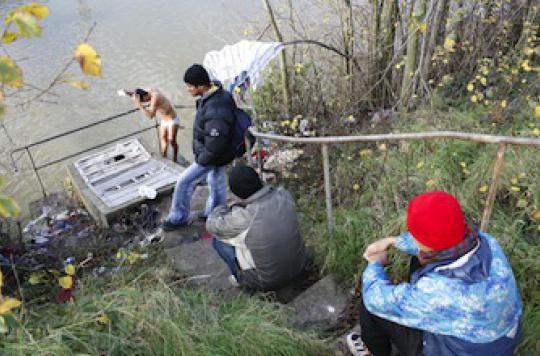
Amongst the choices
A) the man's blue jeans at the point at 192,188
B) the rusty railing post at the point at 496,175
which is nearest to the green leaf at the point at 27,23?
the rusty railing post at the point at 496,175

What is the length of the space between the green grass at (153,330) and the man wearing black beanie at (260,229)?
43 cm

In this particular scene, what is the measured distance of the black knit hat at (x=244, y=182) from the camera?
3.14 meters

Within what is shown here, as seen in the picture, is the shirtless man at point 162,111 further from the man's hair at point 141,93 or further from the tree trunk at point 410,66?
the tree trunk at point 410,66

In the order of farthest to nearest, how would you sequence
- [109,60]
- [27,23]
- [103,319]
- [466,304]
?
[109,60], [103,319], [466,304], [27,23]

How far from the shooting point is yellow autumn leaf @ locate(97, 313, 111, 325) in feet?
7.41

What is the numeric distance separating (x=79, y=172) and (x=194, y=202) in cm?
196

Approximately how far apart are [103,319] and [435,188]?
266cm

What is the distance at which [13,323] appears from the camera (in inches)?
89.4

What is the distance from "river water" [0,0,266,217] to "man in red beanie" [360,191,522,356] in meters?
6.85

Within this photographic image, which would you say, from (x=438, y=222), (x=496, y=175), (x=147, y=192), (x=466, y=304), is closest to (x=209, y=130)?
(x=147, y=192)

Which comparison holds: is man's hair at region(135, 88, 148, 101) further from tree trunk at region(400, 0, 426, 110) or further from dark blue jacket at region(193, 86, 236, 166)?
tree trunk at region(400, 0, 426, 110)

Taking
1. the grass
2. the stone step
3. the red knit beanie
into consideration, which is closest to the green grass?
the stone step

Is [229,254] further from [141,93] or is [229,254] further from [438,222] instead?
[141,93]

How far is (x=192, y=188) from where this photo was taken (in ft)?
15.5
